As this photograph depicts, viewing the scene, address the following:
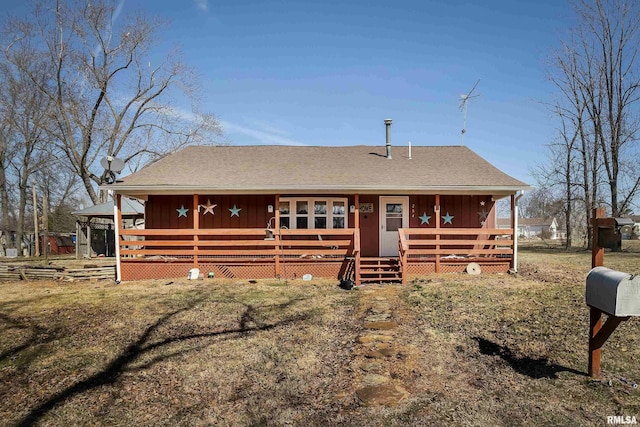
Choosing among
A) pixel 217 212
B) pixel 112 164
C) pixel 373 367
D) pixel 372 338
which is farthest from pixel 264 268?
pixel 373 367

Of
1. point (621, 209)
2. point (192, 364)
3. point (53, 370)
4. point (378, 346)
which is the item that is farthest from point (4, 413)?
point (621, 209)

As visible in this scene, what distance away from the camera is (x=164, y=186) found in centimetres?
1097

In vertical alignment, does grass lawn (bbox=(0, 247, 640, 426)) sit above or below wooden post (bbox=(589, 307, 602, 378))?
below

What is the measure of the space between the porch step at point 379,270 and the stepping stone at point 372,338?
436cm

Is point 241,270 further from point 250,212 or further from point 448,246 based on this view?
point 448,246

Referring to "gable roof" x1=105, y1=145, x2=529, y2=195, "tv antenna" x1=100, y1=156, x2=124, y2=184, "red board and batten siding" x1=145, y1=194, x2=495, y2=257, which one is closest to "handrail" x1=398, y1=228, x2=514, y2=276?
"red board and batten siding" x1=145, y1=194, x2=495, y2=257

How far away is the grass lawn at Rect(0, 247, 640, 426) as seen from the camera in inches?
150

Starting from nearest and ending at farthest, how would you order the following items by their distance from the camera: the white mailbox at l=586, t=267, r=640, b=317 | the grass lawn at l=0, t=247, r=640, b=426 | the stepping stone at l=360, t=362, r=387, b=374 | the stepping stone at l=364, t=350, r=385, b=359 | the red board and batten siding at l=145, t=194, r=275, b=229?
the white mailbox at l=586, t=267, r=640, b=317
the grass lawn at l=0, t=247, r=640, b=426
the stepping stone at l=360, t=362, r=387, b=374
the stepping stone at l=364, t=350, r=385, b=359
the red board and batten siding at l=145, t=194, r=275, b=229

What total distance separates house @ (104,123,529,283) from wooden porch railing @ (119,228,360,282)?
1.3 inches

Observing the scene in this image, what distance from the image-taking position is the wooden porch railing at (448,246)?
10820mm

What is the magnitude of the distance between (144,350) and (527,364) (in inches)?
200

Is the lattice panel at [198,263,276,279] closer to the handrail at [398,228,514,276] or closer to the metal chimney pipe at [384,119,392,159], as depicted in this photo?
the handrail at [398,228,514,276]

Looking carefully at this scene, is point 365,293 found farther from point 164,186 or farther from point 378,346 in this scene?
point 164,186

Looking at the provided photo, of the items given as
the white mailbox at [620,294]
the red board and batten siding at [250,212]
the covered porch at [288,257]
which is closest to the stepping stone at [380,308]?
the covered porch at [288,257]
